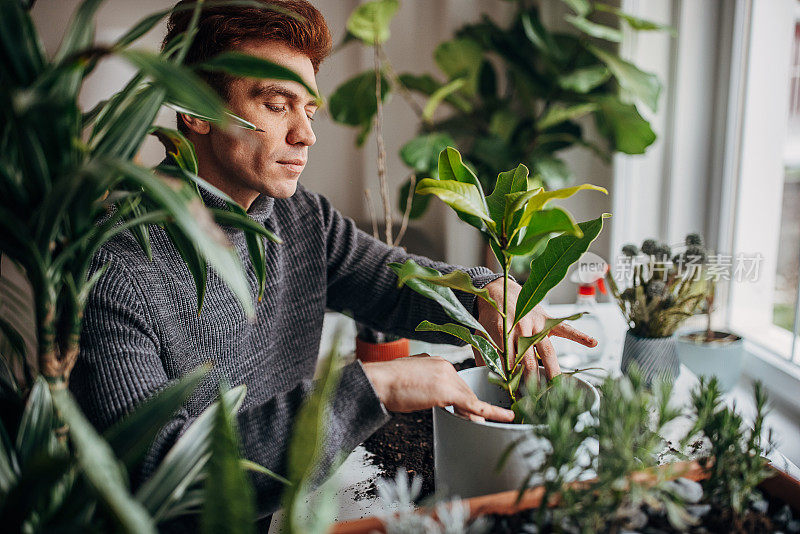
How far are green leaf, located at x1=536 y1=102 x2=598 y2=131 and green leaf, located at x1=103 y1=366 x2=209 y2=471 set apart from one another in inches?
64.3

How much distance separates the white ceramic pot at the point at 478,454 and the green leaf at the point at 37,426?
1.17 ft

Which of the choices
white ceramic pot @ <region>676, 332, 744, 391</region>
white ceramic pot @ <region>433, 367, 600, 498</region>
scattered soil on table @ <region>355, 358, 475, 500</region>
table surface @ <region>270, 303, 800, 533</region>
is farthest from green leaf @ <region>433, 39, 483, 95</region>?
white ceramic pot @ <region>433, 367, 600, 498</region>

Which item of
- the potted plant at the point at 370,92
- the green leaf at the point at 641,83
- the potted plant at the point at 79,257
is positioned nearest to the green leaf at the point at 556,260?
the potted plant at the point at 79,257

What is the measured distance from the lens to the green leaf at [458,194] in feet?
2.07

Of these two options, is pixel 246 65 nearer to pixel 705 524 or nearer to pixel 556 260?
pixel 556 260

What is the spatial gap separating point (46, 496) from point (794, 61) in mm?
1818

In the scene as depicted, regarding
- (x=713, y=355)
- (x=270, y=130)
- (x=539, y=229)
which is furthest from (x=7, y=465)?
(x=713, y=355)

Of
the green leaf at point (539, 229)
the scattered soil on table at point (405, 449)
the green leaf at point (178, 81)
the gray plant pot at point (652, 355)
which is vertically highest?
the green leaf at point (178, 81)

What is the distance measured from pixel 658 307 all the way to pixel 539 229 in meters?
0.52

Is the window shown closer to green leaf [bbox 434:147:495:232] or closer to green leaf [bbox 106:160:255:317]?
green leaf [bbox 434:147:495:232]

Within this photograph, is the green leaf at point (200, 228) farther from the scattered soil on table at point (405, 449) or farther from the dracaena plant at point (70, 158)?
the scattered soil on table at point (405, 449)

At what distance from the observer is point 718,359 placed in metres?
1.16

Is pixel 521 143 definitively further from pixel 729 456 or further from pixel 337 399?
pixel 729 456

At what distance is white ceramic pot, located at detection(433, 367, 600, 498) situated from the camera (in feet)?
2.02
